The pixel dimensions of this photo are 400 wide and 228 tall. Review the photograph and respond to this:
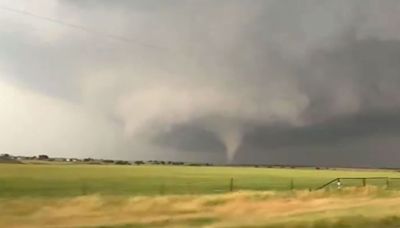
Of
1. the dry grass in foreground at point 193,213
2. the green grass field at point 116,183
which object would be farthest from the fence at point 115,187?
the dry grass in foreground at point 193,213

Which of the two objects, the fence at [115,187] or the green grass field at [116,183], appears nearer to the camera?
the fence at [115,187]

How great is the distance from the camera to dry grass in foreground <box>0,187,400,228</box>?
82.2ft

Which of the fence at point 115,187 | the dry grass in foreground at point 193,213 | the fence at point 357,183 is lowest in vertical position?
the dry grass in foreground at point 193,213

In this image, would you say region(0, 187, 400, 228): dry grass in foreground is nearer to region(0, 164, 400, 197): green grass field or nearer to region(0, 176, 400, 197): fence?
region(0, 164, 400, 197): green grass field

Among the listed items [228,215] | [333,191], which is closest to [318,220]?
[228,215]

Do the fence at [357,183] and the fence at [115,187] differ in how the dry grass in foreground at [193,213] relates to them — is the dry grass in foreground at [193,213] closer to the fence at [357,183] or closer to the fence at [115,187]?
the fence at [115,187]

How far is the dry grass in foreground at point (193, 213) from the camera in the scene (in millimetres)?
25062

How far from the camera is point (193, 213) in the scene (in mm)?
30516

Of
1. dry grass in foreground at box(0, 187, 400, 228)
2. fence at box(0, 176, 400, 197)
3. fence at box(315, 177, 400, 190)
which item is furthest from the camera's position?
fence at box(315, 177, 400, 190)

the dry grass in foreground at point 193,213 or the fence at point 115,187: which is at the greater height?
the fence at point 115,187

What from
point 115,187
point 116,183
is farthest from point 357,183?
point 115,187

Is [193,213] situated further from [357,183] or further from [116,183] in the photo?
[357,183]

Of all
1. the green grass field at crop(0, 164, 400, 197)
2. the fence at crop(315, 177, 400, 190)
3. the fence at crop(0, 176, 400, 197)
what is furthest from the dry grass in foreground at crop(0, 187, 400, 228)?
the fence at crop(315, 177, 400, 190)

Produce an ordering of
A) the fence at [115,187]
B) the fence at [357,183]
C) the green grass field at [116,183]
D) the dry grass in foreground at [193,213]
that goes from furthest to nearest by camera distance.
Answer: the fence at [357,183]
the green grass field at [116,183]
the fence at [115,187]
the dry grass in foreground at [193,213]
